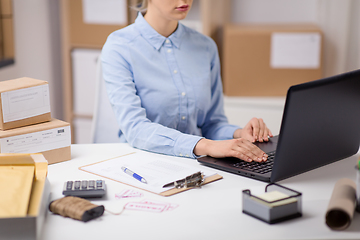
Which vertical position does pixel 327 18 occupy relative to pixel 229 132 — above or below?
above

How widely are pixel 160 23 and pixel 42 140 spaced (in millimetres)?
653

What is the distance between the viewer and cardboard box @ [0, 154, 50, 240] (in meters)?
0.75

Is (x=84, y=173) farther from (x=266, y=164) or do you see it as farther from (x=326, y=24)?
(x=326, y=24)

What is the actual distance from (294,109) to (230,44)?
1.37m

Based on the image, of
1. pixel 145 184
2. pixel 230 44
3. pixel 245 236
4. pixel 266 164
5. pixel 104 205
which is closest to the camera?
pixel 245 236

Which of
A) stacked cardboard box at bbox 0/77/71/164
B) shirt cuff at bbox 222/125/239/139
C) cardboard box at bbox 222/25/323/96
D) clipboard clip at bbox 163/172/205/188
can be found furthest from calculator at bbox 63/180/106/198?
cardboard box at bbox 222/25/323/96

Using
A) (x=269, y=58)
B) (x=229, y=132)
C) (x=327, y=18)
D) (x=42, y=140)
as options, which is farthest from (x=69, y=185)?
(x=327, y=18)

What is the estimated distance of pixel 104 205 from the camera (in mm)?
909

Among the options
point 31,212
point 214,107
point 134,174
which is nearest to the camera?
point 31,212

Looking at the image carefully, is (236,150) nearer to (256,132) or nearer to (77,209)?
(256,132)

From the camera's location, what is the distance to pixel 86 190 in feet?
3.09

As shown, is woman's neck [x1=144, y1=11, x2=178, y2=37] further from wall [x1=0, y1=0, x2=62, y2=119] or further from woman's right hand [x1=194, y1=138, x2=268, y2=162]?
wall [x1=0, y1=0, x2=62, y2=119]

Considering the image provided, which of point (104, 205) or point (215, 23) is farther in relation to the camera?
point (215, 23)

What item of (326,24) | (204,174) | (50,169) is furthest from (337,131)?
(326,24)
